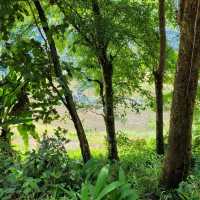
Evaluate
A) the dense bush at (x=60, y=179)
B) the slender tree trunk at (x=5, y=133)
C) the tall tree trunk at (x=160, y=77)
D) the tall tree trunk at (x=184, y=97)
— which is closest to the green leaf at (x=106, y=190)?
the dense bush at (x=60, y=179)

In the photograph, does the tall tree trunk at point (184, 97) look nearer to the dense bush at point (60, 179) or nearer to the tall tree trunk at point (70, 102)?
the dense bush at point (60, 179)

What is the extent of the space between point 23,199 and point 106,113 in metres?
5.48

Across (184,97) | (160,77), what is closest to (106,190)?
(184,97)

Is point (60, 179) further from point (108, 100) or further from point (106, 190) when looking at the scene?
point (108, 100)

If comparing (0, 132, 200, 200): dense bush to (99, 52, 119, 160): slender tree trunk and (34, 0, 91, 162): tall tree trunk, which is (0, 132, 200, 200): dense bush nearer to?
(34, 0, 91, 162): tall tree trunk

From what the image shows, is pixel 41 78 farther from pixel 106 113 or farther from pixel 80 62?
pixel 80 62

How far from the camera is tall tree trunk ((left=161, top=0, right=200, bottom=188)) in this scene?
5.37m

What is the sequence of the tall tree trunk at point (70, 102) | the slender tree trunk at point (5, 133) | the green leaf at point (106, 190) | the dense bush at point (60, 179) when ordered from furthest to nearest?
the tall tree trunk at point (70, 102) < the slender tree trunk at point (5, 133) < the dense bush at point (60, 179) < the green leaf at point (106, 190)

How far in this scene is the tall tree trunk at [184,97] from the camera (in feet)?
17.6

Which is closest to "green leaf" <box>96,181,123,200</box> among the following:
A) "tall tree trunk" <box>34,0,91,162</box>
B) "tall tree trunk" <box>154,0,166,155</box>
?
"tall tree trunk" <box>34,0,91,162</box>

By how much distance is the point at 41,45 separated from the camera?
781 centimetres

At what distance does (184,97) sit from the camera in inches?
218

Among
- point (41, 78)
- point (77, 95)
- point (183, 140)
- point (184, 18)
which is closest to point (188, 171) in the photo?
point (183, 140)

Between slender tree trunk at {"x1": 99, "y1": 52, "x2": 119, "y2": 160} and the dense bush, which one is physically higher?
slender tree trunk at {"x1": 99, "y1": 52, "x2": 119, "y2": 160}
